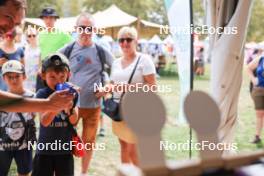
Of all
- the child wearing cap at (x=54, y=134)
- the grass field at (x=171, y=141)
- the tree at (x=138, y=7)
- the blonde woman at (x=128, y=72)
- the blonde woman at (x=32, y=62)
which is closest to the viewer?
the child wearing cap at (x=54, y=134)

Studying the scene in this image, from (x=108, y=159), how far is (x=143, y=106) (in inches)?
115

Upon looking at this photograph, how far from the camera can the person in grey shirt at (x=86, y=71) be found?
2.69m

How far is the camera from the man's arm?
964 mm

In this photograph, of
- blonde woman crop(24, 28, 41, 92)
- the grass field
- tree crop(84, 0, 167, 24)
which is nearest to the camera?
the grass field

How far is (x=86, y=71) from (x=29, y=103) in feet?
5.64

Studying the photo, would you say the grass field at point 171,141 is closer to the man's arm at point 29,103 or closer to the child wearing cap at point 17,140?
the child wearing cap at point 17,140

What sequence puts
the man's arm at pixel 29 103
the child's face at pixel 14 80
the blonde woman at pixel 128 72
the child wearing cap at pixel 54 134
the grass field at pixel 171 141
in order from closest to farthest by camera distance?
the man's arm at pixel 29 103, the child wearing cap at pixel 54 134, the child's face at pixel 14 80, the blonde woman at pixel 128 72, the grass field at pixel 171 141

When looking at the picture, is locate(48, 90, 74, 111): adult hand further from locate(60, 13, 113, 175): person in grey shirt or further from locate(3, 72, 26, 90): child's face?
locate(60, 13, 113, 175): person in grey shirt

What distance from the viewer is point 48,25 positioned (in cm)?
335

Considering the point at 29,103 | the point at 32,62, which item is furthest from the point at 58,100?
the point at 32,62

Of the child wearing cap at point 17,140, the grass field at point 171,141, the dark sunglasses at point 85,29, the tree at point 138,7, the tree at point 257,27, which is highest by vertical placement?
the tree at point 138,7

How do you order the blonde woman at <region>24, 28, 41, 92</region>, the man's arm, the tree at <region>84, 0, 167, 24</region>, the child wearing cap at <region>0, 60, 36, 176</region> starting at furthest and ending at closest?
1. the tree at <region>84, 0, 167, 24</region>
2. the blonde woman at <region>24, 28, 41, 92</region>
3. the child wearing cap at <region>0, 60, 36, 176</region>
4. the man's arm

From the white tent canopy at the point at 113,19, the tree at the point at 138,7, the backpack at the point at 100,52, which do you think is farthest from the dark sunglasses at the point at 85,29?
the tree at the point at 138,7

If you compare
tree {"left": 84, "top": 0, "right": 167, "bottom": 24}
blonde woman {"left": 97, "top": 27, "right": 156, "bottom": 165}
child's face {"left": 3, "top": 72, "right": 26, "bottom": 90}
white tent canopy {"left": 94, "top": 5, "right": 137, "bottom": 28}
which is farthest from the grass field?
tree {"left": 84, "top": 0, "right": 167, "bottom": 24}
